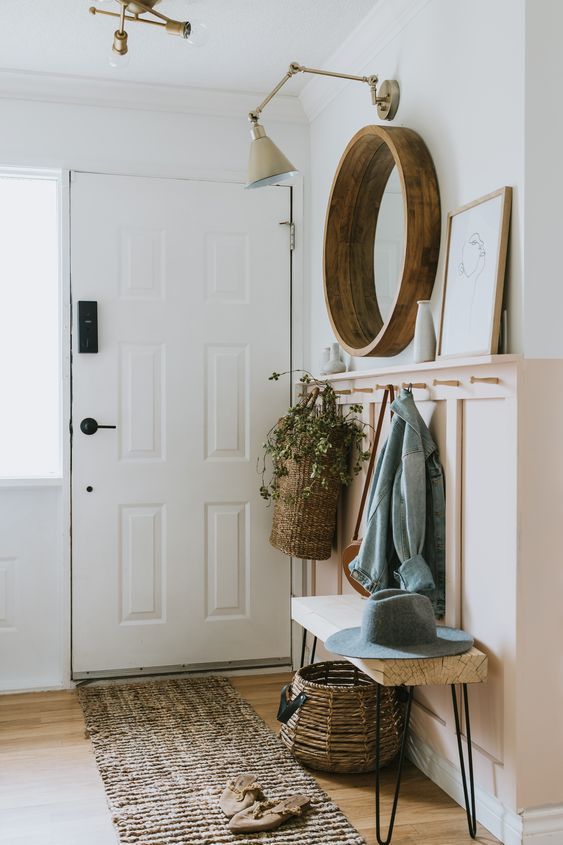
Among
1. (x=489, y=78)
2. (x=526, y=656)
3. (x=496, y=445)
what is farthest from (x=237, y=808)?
(x=489, y=78)

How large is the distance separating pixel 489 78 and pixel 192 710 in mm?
2331

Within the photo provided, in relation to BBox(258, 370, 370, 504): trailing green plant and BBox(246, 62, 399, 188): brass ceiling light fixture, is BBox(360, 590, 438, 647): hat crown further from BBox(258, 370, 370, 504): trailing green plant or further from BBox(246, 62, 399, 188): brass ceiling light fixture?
BBox(246, 62, 399, 188): brass ceiling light fixture

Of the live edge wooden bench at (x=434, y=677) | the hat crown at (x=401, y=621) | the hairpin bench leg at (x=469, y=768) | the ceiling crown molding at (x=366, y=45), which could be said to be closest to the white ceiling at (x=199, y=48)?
the ceiling crown molding at (x=366, y=45)

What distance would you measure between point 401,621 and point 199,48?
216 centimetres

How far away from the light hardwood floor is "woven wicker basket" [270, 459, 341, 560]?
62 centimetres

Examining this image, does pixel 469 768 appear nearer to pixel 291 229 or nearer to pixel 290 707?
pixel 290 707

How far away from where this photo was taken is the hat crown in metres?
2.13

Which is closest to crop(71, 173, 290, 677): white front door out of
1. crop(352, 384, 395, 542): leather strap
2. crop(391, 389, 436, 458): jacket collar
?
crop(352, 384, 395, 542): leather strap

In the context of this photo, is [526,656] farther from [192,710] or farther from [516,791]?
[192,710]

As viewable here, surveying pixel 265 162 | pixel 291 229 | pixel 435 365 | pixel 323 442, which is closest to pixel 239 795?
pixel 323 442

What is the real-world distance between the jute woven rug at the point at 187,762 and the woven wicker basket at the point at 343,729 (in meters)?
0.08

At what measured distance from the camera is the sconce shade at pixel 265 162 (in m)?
2.80

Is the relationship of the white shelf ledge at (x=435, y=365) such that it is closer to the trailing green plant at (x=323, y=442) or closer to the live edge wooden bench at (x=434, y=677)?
the trailing green plant at (x=323, y=442)

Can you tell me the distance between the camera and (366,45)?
2908mm
